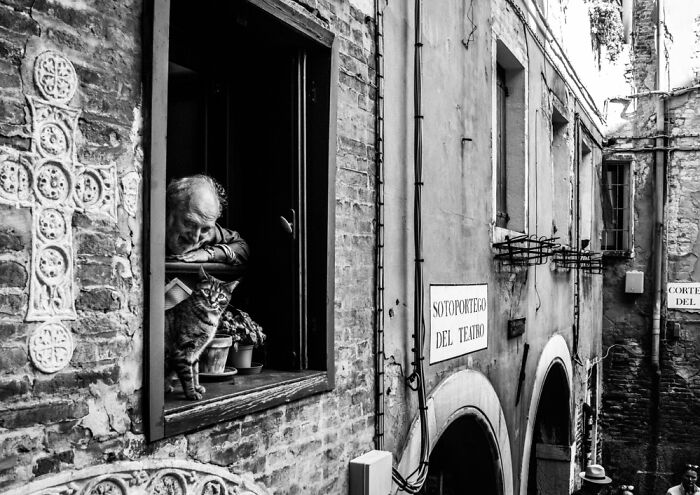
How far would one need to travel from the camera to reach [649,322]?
15.2 meters

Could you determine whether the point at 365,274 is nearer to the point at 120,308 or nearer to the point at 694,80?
the point at 120,308

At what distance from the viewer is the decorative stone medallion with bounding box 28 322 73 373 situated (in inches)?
79.7

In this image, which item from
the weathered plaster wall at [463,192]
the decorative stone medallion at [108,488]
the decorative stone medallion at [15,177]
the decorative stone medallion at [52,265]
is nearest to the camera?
the decorative stone medallion at [15,177]

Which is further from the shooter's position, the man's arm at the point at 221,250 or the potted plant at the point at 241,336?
the potted plant at the point at 241,336

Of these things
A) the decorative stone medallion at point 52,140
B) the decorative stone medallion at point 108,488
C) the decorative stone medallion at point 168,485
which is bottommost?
the decorative stone medallion at point 168,485

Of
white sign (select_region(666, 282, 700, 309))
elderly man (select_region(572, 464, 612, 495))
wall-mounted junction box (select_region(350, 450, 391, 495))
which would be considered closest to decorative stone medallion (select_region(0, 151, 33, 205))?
wall-mounted junction box (select_region(350, 450, 391, 495))

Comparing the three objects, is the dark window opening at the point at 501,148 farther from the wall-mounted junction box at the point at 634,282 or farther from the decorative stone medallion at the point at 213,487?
the wall-mounted junction box at the point at 634,282

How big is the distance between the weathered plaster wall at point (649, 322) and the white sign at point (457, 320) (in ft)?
34.1

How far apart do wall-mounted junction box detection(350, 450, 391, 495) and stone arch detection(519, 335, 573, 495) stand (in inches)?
150

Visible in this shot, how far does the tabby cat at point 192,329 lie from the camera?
2.78 m

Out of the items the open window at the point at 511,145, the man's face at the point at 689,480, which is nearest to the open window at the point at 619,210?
the man's face at the point at 689,480

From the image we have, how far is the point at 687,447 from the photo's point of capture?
14633 millimetres

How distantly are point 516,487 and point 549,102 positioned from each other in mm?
4736

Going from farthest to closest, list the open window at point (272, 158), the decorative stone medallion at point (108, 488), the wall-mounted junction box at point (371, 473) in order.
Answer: the wall-mounted junction box at point (371, 473) → the open window at point (272, 158) → the decorative stone medallion at point (108, 488)
